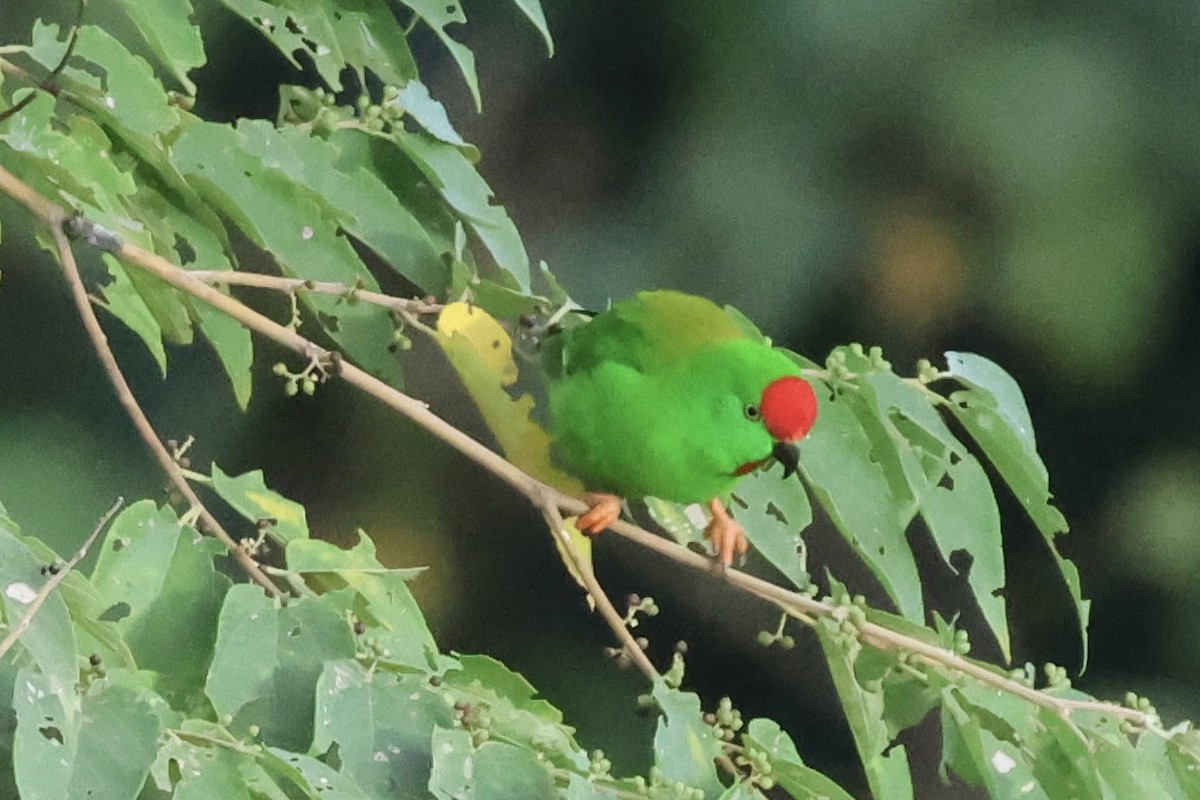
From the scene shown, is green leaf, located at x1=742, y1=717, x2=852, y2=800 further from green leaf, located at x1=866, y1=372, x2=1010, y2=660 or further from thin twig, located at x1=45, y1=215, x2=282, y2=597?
thin twig, located at x1=45, y1=215, x2=282, y2=597

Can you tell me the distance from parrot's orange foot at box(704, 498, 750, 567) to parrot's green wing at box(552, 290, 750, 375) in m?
0.12

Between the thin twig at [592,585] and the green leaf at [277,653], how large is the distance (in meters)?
0.21

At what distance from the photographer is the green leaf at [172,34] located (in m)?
0.92

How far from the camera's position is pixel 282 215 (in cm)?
95

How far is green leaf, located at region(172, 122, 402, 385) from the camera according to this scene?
3.00 ft

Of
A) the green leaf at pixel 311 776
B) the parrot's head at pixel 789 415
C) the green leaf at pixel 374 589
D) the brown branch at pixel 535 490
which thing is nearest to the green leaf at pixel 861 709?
the brown branch at pixel 535 490

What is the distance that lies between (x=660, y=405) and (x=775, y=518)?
0.15 metres

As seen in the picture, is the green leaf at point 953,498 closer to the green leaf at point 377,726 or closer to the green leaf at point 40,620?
the green leaf at point 377,726

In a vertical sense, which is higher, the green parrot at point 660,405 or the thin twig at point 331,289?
the thin twig at point 331,289

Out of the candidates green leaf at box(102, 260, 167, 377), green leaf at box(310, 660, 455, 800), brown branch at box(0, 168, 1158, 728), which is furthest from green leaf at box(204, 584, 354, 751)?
green leaf at box(102, 260, 167, 377)

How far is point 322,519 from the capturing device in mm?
2387

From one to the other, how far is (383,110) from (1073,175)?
1.33m

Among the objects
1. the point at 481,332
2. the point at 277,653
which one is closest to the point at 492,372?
the point at 481,332

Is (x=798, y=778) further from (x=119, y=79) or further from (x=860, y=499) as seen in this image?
(x=119, y=79)
